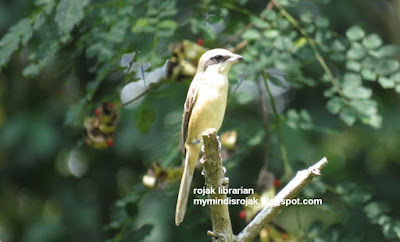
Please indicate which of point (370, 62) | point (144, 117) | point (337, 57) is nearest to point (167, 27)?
point (144, 117)

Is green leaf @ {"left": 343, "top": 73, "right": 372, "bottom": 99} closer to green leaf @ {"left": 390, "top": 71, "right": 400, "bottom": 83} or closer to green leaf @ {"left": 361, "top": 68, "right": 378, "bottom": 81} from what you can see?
green leaf @ {"left": 361, "top": 68, "right": 378, "bottom": 81}

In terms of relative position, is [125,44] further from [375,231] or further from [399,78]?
[375,231]

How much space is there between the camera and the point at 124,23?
431 cm

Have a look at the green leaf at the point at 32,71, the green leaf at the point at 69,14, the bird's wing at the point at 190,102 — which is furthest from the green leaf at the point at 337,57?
the green leaf at the point at 32,71

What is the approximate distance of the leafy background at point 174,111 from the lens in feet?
14.3

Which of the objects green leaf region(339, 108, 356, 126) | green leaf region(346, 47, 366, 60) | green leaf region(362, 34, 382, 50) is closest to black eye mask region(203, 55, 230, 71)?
green leaf region(339, 108, 356, 126)

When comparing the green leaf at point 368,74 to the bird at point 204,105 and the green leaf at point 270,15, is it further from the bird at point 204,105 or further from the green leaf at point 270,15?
the bird at point 204,105

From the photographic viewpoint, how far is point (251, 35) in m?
4.43

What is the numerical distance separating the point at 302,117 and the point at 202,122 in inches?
44.2

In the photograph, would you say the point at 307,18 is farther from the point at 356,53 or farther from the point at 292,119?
the point at 292,119

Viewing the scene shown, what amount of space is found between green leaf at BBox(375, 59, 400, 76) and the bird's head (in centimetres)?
115

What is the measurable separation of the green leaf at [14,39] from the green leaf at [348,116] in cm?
223

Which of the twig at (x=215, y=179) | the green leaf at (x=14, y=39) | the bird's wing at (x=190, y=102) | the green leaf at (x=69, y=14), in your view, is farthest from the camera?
the green leaf at (x=14, y=39)

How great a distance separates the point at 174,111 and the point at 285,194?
8.00ft
